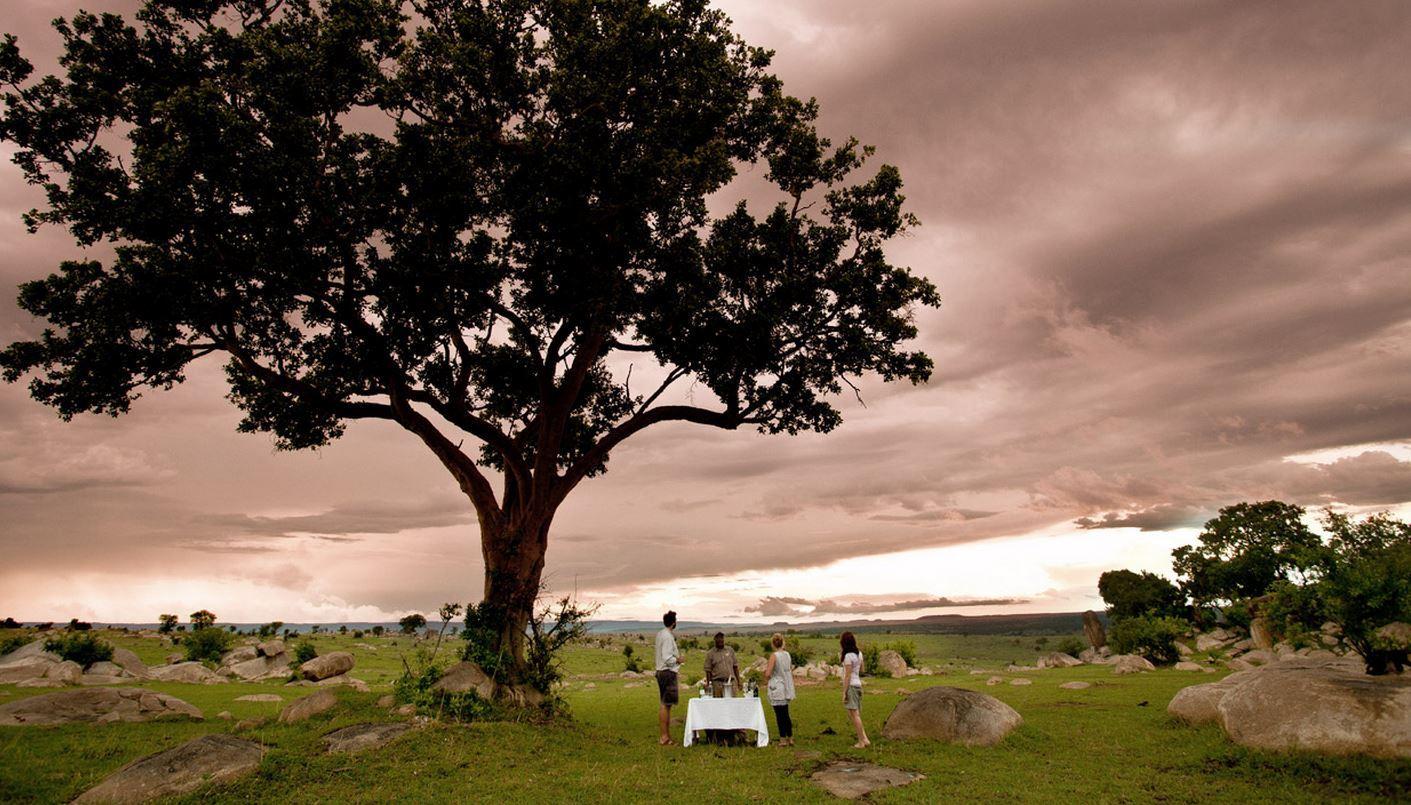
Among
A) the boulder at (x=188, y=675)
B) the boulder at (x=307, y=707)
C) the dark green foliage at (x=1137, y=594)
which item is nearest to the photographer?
the boulder at (x=307, y=707)

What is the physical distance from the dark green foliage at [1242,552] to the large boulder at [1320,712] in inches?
2089

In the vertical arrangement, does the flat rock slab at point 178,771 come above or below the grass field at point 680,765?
above

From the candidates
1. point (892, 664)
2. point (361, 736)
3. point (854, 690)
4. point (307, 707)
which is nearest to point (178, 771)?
point (361, 736)

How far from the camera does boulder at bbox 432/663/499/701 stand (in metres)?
18.1

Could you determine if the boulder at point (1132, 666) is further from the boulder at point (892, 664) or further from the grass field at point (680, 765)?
the grass field at point (680, 765)

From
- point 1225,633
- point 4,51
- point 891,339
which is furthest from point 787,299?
point 1225,633

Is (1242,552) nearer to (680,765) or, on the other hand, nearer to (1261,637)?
(1261,637)

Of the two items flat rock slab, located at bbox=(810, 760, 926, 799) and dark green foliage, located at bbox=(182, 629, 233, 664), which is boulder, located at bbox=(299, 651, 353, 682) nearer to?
dark green foliage, located at bbox=(182, 629, 233, 664)

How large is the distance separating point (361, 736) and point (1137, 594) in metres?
79.4

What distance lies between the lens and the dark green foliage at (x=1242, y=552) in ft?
193

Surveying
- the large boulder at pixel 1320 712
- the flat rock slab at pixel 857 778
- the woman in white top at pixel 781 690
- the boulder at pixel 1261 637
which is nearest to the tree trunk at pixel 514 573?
the woman in white top at pixel 781 690

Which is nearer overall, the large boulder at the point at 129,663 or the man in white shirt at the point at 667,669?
the man in white shirt at the point at 667,669

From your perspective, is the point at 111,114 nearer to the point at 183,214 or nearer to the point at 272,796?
the point at 183,214

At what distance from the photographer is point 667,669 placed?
17.1m
